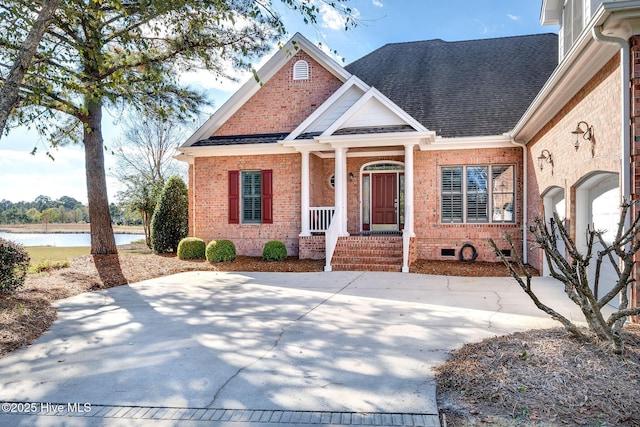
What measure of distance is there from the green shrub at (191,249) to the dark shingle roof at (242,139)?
328 centimetres

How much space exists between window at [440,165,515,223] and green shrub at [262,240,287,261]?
499 cm

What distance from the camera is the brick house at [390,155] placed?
37.0 ft

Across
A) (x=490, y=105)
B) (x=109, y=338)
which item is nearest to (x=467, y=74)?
(x=490, y=105)

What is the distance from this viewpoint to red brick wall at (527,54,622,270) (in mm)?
5641

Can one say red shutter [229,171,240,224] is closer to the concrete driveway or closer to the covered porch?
the covered porch

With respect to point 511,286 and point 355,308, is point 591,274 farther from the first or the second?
point 355,308

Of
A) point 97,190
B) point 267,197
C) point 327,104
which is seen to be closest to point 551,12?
point 327,104

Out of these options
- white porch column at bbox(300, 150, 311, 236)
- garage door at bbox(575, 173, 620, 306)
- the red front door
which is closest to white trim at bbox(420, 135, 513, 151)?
Result: the red front door

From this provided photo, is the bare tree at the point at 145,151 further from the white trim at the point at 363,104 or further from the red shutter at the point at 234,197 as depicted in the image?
the white trim at the point at 363,104

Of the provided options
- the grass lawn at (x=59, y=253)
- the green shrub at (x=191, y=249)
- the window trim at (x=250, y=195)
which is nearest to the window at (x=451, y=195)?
the window trim at (x=250, y=195)

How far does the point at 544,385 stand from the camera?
315 centimetres

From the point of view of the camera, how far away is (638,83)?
16.6ft

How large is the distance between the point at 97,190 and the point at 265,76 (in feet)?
21.3

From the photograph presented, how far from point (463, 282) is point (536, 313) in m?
3.13
